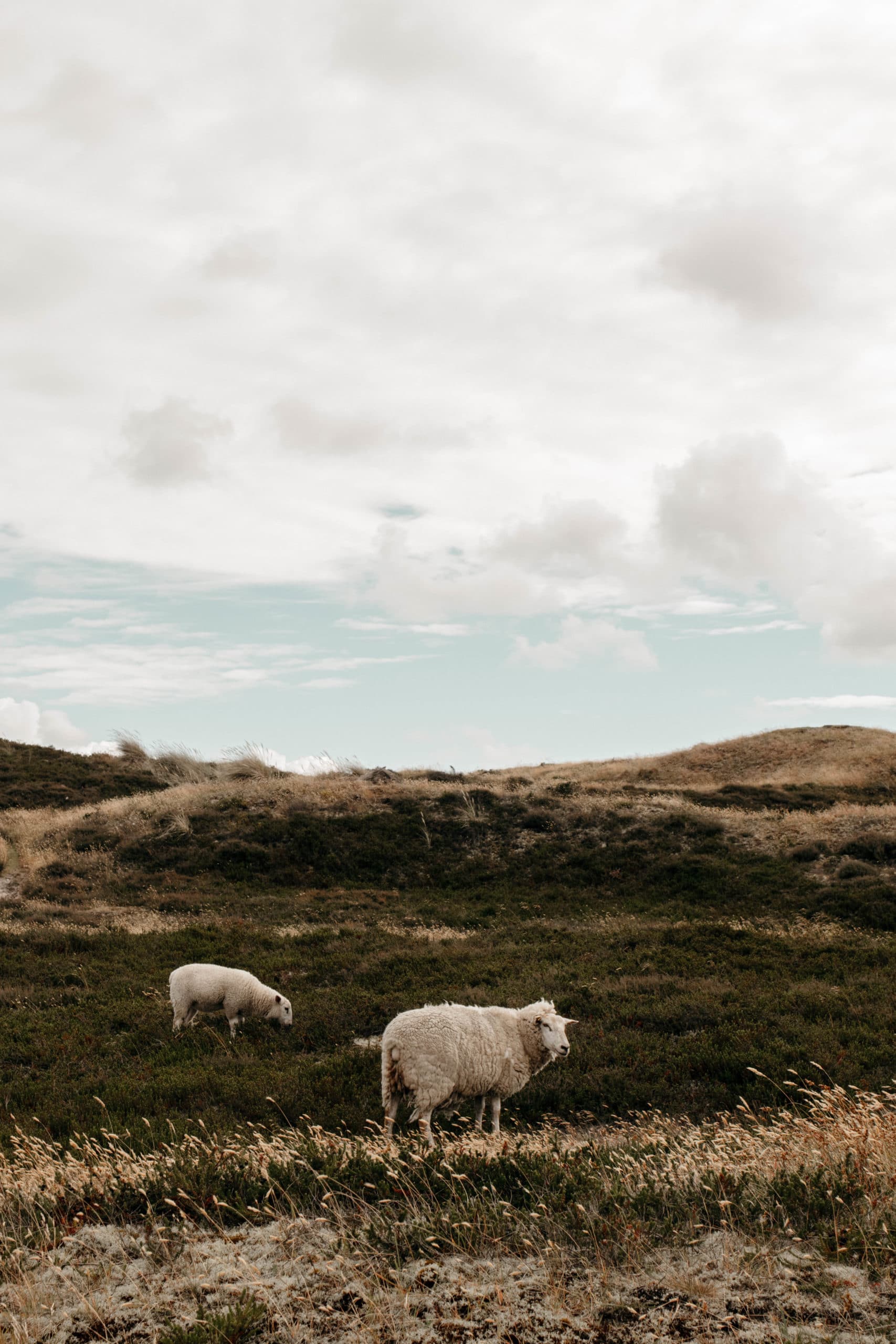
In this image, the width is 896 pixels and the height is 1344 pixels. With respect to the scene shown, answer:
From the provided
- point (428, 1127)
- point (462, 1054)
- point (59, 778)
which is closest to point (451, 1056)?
point (462, 1054)

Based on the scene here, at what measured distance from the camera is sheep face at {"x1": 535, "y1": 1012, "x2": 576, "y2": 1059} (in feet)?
34.4

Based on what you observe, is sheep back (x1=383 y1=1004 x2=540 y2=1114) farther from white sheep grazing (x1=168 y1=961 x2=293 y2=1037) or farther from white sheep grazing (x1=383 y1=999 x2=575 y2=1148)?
white sheep grazing (x1=168 y1=961 x2=293 y2=1037)

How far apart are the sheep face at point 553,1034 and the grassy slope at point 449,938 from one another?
145cm

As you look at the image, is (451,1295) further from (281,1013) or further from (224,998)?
(224,998)

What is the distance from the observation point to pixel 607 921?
25.7 m

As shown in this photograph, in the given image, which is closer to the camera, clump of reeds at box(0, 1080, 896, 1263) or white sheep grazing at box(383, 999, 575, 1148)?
clump of reeds at box(0, 1080, 896, 1263)

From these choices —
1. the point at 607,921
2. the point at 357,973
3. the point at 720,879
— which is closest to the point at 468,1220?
the point at 357,973

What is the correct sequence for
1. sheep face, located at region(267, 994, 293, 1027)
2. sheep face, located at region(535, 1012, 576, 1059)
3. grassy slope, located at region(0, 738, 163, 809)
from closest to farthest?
1. sheep face, located at region(535, 1012, 576, 1059)
2. sheep face, located at region(267, 994, 293, 1027)
3. grassy slope, located at region(0, 738, 163, 809)

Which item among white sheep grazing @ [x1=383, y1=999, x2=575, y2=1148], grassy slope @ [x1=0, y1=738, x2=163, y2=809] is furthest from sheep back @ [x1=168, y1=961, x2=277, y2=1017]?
grassy slope @ [x1=0, y1=738, x2=163, y2=809]

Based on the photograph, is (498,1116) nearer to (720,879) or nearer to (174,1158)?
(174,1158)

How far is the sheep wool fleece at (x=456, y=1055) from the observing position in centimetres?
970

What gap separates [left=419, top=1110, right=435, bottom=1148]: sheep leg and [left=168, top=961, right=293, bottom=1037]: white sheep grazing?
6.54 m

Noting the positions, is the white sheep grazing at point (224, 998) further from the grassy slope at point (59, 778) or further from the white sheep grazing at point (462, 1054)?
the grassy slope at point (59, 778)

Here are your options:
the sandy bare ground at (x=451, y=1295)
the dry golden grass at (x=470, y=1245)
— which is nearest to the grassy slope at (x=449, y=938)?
the dry golden grass at (x=470, y=1245)
